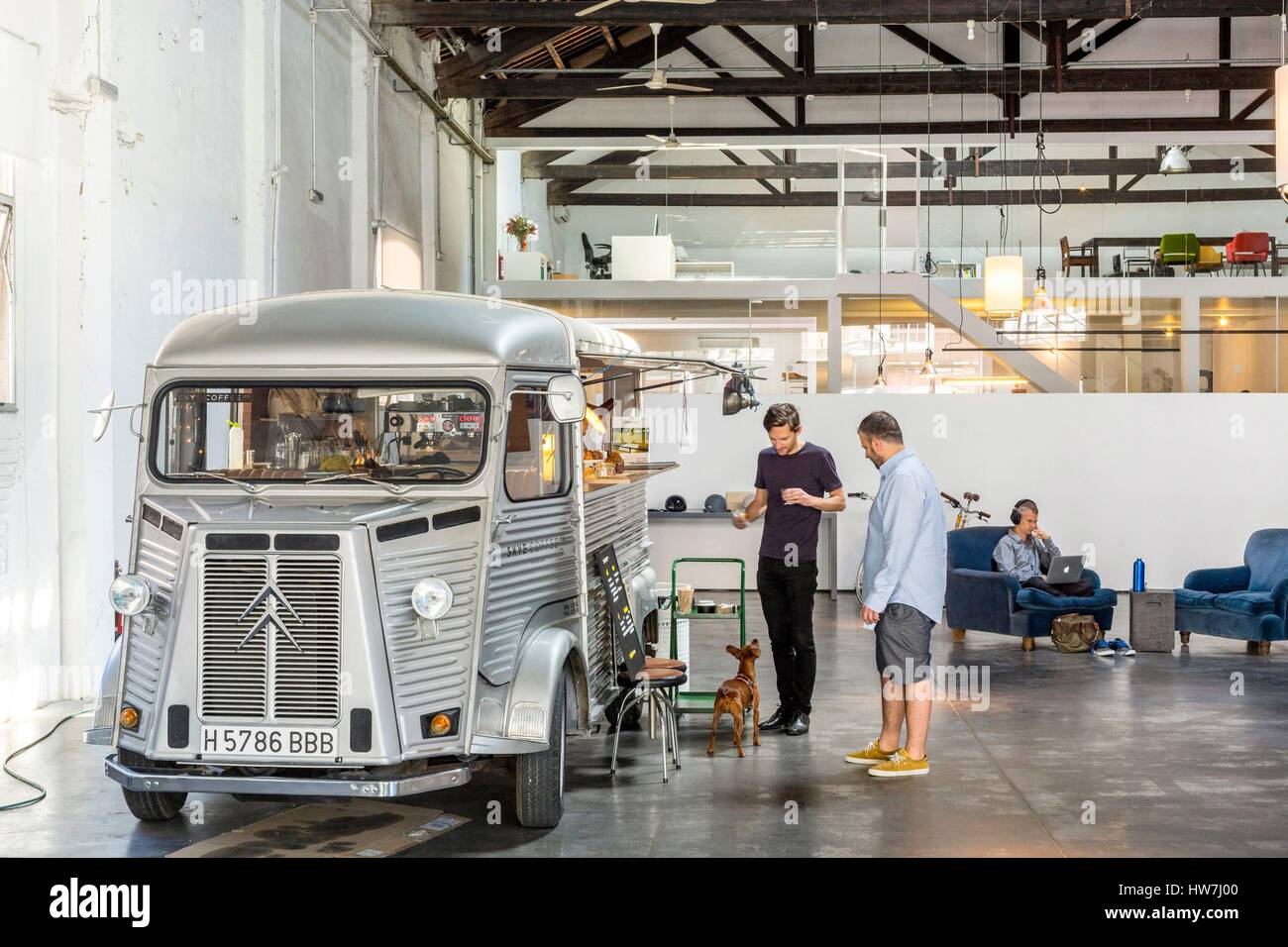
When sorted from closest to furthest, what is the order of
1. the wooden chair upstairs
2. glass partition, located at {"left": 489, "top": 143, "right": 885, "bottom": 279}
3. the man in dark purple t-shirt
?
1. the man in dark purple t-shirt
2. glass partition, located at {"left": 489, "top": 143, "right": 885, "bottom": 279}
3. the wooden chair upstairs

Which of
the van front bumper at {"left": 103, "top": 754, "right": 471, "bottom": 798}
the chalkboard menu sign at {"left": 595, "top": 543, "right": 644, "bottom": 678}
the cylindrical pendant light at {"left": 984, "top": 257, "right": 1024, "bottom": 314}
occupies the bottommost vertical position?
the van front bumper at {"left": 103, "top": 754, "right": 471, "bottom": 798}

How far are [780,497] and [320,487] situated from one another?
275 centimetres

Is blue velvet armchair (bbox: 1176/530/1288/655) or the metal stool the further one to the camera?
blue velvet armchair (bbox: 1176/530/1288/655)

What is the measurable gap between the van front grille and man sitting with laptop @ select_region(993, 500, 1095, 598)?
284 inches

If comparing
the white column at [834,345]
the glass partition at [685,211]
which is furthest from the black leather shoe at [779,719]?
the white column at [834,345]

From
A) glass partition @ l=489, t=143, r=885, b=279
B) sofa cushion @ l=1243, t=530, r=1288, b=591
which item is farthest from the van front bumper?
glass partition @ l=489, t=143, r=885, b=279

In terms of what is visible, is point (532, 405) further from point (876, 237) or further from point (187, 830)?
point (876, 237)

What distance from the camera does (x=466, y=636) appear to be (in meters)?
4.87

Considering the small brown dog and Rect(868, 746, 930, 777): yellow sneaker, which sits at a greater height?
the small brown dog

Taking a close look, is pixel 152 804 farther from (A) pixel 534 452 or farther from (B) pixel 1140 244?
(B) pixel 1140 244

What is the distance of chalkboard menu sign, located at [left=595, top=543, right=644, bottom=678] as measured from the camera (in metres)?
6.17

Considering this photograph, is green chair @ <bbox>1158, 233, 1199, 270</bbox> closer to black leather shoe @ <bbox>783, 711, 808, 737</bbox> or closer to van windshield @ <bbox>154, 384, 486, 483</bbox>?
black leather shoe @ <bbox>783, 711, 808, 737</bbox>

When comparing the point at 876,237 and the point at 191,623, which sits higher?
the point at 876,237
